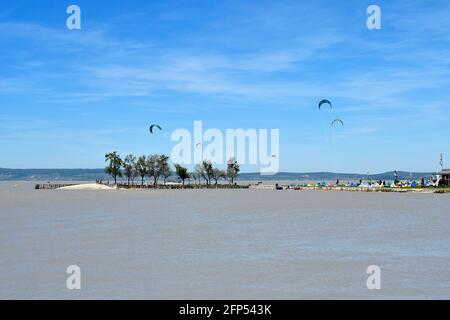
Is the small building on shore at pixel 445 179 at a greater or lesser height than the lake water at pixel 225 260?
greater

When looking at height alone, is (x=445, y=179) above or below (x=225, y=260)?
above

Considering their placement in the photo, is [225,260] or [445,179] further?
[445,179]

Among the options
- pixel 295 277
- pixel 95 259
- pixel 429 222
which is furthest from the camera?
pixel 429 222

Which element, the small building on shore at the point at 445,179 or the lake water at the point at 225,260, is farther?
the small building on shore at the point at 445,179

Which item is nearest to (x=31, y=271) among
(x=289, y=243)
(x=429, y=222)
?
(x=289, y=243)

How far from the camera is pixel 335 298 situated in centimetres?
2205

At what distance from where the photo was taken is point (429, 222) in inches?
2138

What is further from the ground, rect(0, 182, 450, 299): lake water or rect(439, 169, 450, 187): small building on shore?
rect(439, 169, 450, 187): small building on shore

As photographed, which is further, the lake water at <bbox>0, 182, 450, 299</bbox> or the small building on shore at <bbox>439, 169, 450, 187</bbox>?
the small building on shore at <bbox>439, 169, 450, 187</bbox>
